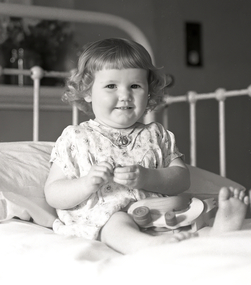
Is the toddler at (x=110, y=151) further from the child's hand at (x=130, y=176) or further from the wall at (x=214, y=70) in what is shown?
the wall at (x=214, y=70)

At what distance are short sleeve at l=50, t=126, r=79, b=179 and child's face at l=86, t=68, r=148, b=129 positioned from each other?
0.08 meters

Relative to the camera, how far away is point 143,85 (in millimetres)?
945

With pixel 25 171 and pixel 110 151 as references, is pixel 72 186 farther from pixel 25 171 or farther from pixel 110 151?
pixel 25 171

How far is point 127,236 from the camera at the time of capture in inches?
29.8

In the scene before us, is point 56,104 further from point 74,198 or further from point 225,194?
point 225,194

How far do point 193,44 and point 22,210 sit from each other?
175cm

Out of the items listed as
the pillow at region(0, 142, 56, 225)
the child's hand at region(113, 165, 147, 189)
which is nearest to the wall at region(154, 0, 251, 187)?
the pillow at region(0, 142, 56, 225)

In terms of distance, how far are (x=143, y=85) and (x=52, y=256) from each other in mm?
404

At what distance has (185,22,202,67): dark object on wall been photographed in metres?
2.45

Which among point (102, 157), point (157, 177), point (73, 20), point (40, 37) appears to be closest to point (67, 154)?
point (102, 157)

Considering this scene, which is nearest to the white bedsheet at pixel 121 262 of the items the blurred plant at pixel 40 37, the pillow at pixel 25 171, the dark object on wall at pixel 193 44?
the pillow at pixel 25 171

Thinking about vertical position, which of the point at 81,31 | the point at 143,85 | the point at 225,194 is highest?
the point at 81,31

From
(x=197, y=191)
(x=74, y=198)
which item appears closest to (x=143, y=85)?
(x=74, y=198)

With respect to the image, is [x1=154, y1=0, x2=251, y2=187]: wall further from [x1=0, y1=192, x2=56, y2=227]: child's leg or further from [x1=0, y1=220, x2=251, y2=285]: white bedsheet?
[x1=0, y1=220, x2=251, y2=285]: white bedsheet
